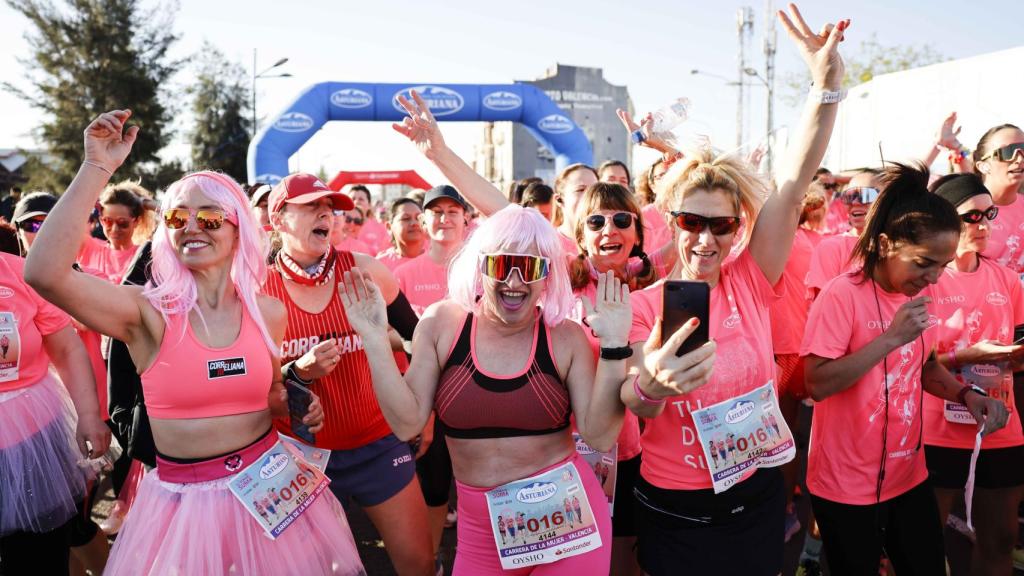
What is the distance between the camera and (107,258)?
17.7ft

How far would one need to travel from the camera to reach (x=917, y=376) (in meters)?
2.84

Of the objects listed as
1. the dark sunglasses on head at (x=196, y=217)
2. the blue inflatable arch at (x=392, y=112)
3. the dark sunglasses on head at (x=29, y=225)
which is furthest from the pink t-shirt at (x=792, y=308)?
the blue inflatable arch at (x=392, y=112)

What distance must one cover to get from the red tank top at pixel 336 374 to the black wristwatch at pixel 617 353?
1355 mm

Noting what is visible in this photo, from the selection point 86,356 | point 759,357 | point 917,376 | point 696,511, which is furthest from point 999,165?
point 86,356

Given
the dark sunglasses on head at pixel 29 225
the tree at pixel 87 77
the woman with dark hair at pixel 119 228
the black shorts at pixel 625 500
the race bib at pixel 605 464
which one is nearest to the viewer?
the race bib at pixel 605 464

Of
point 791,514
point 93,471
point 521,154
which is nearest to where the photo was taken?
point 93,471

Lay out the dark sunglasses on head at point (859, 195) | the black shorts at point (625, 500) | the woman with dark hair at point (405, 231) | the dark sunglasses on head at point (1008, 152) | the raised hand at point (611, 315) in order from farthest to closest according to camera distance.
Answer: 1. the woman with dark hair at point (405, 231)
2. the dark sunglasses on head at point (859, 195)
3. the dark sunglasses on head at point (1008, 152)
4. the black shorts at point (625, 500)
5. the raised hand at point (611, 315)

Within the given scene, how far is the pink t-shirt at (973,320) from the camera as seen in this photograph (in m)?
3.21

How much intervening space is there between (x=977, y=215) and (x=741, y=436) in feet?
6.86

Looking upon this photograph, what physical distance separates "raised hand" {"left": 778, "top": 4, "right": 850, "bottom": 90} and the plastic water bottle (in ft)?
4.14

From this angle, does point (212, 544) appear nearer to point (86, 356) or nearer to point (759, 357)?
point (86, 356)

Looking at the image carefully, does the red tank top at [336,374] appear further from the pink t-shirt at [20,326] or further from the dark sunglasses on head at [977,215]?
the dark sunglasses on head at [977,215]

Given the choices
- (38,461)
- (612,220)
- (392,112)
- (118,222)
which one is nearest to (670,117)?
(612,220)

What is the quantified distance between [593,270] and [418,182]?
81.3 feet
